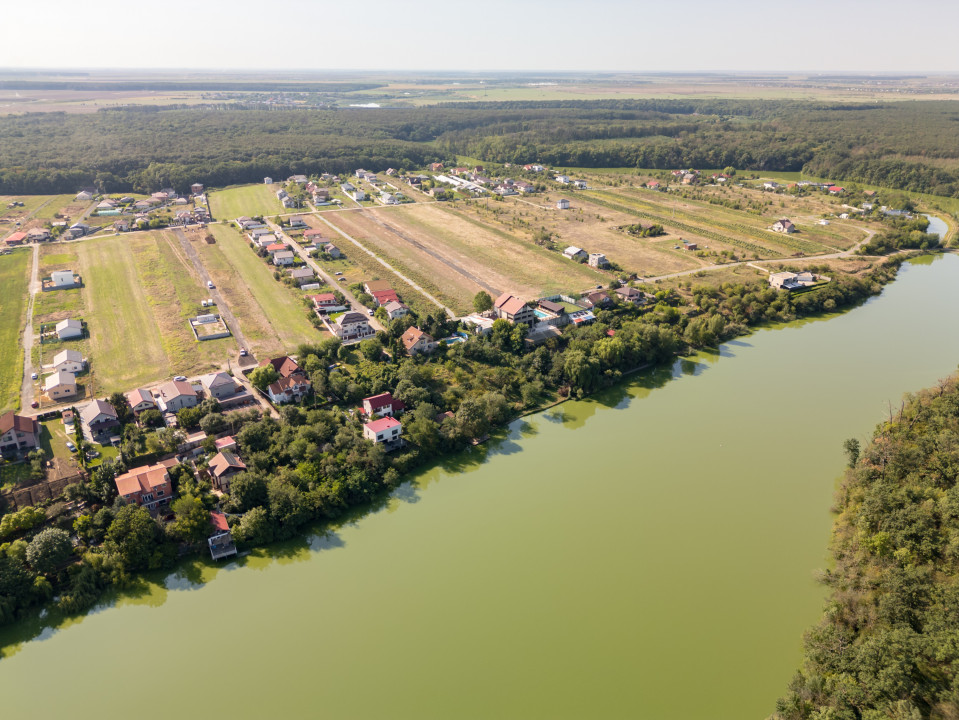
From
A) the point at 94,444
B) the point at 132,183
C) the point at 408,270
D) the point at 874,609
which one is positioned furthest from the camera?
the point at 132,183

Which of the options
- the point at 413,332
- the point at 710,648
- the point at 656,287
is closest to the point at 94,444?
the point at 413,332

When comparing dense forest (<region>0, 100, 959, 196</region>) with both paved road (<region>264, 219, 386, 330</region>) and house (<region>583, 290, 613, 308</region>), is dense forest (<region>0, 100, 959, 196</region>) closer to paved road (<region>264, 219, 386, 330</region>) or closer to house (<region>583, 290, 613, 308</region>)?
paved road (<region>264, 219, 386, 330</region>)

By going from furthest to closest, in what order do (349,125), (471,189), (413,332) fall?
(349,125) < (471,189) < (413,332)

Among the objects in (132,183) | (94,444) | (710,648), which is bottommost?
(710,648)

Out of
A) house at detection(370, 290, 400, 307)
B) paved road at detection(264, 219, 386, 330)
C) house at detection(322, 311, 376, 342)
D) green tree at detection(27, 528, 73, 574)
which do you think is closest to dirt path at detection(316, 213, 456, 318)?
house at detection(370, 290, 400, 307)

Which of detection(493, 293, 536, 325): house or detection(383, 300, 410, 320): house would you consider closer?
detection(493, 293, 536, 325): house

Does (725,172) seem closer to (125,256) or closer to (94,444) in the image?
(125,256)

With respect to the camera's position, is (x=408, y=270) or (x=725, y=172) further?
(x=725, y=172)
